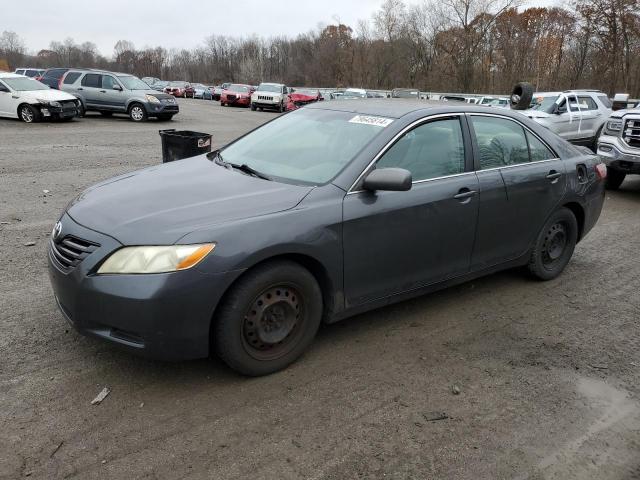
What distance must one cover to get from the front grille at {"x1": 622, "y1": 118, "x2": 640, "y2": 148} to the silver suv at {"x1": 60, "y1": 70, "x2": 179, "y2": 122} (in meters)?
16.1

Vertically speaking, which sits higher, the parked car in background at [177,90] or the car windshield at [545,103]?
the parked car in background at [177,90]

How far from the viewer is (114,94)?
66.6ft

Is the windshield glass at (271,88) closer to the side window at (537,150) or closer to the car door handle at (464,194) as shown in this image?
the side window at (537,150)

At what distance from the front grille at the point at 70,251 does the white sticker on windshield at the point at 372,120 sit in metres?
2.06

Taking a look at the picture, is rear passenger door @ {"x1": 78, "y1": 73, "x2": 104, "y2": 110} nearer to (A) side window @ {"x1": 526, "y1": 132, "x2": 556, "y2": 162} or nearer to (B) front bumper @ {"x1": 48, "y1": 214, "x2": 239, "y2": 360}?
(A) side window @ {"x1": 526, "y1": 132, "x2": 556, "y2": 162}

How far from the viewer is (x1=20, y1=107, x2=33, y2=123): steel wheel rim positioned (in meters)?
18.0

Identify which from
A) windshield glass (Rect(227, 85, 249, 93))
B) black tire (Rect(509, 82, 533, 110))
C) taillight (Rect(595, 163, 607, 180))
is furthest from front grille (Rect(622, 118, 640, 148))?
windshield glass (Rect(227, 85, 249, 93))

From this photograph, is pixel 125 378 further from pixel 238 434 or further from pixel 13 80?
pixel 13 80

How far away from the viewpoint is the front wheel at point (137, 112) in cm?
2039

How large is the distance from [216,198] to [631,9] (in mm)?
44918

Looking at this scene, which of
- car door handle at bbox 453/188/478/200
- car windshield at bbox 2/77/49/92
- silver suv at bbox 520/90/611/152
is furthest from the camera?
car windshield at bbox 2/77/49/92

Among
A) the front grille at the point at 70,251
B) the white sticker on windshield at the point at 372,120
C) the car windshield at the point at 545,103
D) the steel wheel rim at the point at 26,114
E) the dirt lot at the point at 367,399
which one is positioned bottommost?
the dirt lot at the point at 367,399

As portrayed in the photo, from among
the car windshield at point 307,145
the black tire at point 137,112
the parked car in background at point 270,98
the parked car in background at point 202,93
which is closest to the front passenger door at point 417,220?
the car windshield at point 307,145

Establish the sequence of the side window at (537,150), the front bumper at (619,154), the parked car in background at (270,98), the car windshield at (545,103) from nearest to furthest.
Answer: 1. the side window at (537,150)
2. the front bumper at (619,154)
3. the car windshield at (545,103)
4. the parked car in background at (270,98)
